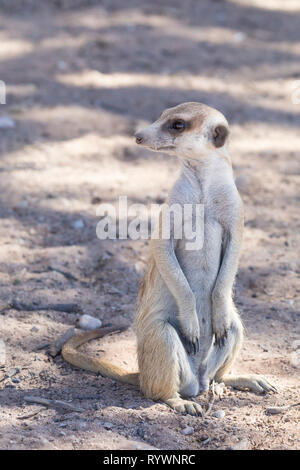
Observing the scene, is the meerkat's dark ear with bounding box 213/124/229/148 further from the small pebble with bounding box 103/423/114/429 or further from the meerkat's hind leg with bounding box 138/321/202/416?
the small pebble with bounding box 103/423/114/429

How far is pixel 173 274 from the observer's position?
3361mm

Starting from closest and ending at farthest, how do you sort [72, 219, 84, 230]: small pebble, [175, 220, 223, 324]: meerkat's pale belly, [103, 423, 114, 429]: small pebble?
[103, 423, 114, 429]: small pebble < [175, 220, 223, 324]: meerkat's pale belly < [72, 219, 84, 230]: small pebble

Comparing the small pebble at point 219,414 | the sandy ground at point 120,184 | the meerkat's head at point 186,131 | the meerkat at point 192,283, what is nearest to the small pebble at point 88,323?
the sandy ground at point 120,184

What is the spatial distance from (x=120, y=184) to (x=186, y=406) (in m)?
2.81

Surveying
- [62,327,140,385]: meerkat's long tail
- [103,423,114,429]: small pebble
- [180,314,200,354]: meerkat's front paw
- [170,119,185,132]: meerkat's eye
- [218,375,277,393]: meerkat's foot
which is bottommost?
[103,423,114,429]: small pebble

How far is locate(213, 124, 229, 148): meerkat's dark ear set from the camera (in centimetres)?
326

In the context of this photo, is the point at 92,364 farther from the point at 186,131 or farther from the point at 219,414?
the point at 186,131

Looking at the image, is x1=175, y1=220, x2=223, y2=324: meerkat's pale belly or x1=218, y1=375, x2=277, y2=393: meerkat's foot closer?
x1=175, y1=220, x2=223, y2=324: meerkat's pale belly

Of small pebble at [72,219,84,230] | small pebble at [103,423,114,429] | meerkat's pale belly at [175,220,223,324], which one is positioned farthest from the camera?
small pebble at [72,219,84,230]

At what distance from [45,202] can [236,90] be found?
2997 millimetres

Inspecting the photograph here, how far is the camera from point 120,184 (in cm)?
584

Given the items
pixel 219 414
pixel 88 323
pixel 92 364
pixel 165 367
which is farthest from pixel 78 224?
pixel 219 414

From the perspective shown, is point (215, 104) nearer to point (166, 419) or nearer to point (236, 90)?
point (236, 90)

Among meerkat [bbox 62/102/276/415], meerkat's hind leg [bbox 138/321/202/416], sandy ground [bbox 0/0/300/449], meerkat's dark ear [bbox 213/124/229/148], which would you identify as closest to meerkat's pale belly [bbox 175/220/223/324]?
meerkat [bbox 62/102/276/415]
